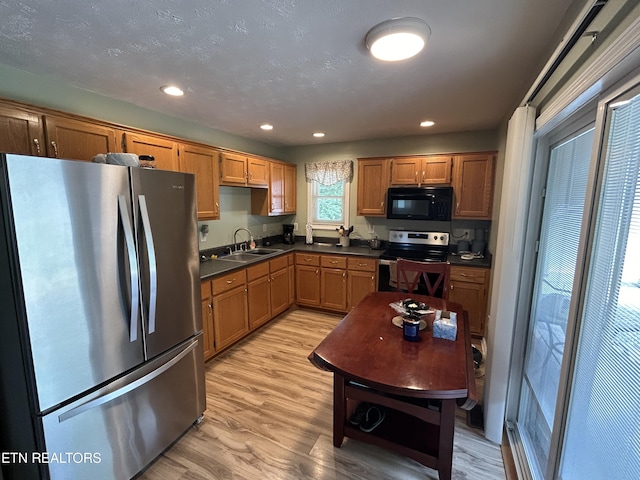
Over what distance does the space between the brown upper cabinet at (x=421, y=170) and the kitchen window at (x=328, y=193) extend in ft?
2.53

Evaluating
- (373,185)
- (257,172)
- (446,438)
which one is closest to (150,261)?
(446,438)

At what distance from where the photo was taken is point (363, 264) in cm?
375

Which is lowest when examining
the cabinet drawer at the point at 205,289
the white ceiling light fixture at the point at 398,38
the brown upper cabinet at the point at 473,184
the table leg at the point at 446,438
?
the table leg at the point at 446,438

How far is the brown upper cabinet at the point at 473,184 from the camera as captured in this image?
3365 millimetres

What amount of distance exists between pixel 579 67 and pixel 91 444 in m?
2.80

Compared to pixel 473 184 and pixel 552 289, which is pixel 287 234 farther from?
pixel 552 289

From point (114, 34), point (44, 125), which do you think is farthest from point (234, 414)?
point (114, 34)

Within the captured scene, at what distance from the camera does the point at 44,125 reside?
1.82 m

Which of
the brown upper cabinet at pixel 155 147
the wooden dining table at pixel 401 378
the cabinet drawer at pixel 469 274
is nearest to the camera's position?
the wooden dining table at pixel 401 378

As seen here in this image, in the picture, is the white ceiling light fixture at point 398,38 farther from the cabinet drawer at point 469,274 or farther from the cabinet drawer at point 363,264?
the cabinet drawer at point 363,264

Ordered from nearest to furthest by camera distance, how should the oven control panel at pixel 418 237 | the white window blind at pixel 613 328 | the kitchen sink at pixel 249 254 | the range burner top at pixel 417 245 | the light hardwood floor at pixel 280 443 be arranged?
the white window blind at pixel 613 328 < the light hardwood floor at pixel 280 443 < the kitchen sink at pixel 249 254 < the range burner top at pixel 417 245 < the oven control panel at pixel 418 237

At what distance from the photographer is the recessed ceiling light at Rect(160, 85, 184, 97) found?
2.16 metres

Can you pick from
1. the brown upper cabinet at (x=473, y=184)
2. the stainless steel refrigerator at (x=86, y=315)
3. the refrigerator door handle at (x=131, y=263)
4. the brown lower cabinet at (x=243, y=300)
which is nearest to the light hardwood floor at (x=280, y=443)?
the stainless steel refrigerator at (x=86, y=315)

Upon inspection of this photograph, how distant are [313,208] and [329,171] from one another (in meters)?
0.65
